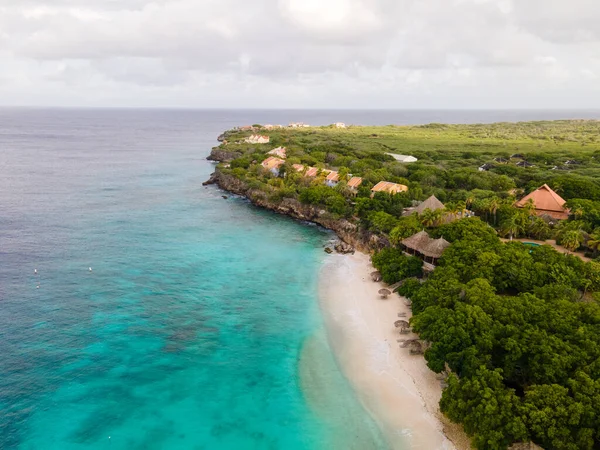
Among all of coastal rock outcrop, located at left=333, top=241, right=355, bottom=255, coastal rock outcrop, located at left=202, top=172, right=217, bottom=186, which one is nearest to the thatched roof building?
coastal rock outcrop, located at left=333, top=241, right=355, bottom=255

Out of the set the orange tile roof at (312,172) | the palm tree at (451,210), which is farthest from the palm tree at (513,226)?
the orange tile roof at (312,172)

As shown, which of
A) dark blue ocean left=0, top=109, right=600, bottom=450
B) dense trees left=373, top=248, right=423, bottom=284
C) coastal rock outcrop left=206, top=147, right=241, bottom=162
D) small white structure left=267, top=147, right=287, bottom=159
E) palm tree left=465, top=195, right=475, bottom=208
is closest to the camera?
dark blue ocean left=0, top=109, right=600, bottom=450

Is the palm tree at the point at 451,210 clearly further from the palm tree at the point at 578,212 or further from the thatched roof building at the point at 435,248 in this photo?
the palm tree at the point at 578,212

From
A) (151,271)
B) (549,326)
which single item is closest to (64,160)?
(151,271)

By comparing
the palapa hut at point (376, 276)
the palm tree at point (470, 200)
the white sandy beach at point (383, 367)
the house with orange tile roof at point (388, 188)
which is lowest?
the white sandy beach at point (383, 367)

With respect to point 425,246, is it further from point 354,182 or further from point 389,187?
point 354,182

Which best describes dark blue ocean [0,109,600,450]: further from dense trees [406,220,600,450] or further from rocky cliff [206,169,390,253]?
dense trees [406,220,600,450]

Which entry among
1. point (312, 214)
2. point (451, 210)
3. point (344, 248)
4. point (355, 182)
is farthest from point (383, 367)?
point (355, 182)
